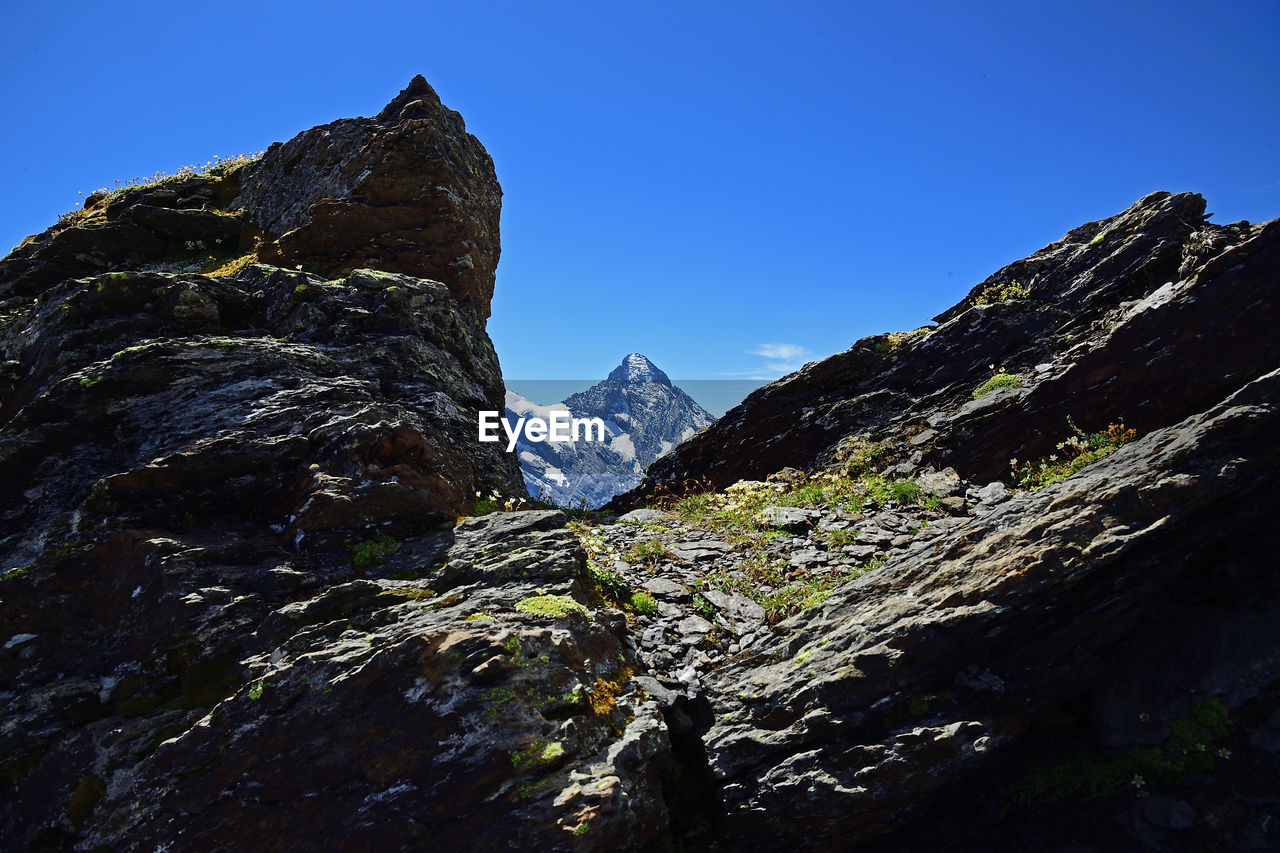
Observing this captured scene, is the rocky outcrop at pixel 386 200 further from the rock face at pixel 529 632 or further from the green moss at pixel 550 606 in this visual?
the green moss at pixel 550 606

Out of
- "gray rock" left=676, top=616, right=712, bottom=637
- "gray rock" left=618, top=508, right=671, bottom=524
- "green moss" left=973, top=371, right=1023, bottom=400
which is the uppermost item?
"green moss" left=973, top=371, right=1023, bottom=400

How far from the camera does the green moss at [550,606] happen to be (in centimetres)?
855

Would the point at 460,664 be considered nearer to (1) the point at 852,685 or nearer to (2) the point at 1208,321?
(1) the point at 852,685

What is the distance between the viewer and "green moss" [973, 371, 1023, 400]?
18056 millimetres

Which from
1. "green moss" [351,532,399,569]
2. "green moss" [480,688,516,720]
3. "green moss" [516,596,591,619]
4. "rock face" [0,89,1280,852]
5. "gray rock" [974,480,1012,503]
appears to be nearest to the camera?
"rock face" [0,89,1280,852]

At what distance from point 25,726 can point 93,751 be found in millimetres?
1018

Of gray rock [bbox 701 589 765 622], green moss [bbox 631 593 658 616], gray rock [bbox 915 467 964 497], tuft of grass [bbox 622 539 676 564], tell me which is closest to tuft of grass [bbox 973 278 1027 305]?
gray rock [bbox 915 467 964 497]

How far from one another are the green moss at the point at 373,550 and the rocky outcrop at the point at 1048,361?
545 inches

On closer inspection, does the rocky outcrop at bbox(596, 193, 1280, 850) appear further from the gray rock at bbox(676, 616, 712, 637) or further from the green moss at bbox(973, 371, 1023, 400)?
the green moss at bbox(973, 371, 1023, 400)

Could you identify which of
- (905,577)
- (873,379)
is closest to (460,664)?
(905,577)

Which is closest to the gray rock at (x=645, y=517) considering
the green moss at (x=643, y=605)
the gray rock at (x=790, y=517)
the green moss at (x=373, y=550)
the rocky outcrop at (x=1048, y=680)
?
the gray rock at (x=790, y=517)

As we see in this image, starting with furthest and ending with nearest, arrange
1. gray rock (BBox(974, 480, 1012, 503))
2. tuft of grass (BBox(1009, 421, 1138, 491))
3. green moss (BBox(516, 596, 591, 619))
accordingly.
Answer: gray rock (BBox(974, 480, 1012, 503)) → tuft of grass (BBox(1009, 421, 1138, 491)) → green moss (BBox(516, 596, 591, 619))

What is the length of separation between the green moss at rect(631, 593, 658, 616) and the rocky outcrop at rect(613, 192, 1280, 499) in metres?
10.2

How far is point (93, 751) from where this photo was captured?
23.1 feet
